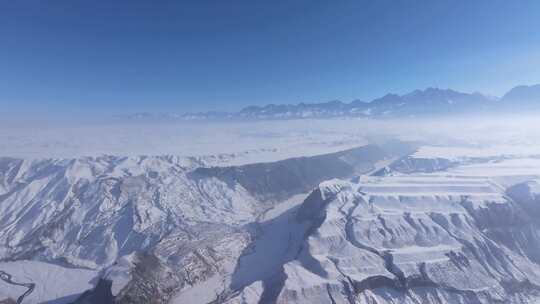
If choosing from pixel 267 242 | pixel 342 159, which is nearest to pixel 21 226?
pixel 267 242

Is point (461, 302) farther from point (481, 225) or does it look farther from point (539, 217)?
point (539, 217)

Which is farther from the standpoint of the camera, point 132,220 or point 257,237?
point 132,220

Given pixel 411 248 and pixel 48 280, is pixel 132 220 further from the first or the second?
pixel 411 248

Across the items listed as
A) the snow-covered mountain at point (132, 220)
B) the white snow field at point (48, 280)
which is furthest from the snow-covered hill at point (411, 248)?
the white snow field at point (48, 280)

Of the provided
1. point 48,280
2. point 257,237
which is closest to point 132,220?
point 48,280

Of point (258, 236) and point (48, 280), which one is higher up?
point (258, 236)

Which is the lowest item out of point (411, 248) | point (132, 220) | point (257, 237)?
point (257, 237)

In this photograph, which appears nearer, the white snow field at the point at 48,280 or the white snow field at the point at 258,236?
the white snow field at the point at 258,236

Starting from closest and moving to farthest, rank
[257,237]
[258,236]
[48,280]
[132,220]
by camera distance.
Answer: [48,280] < [257,237] < [258,236] < [132,220]

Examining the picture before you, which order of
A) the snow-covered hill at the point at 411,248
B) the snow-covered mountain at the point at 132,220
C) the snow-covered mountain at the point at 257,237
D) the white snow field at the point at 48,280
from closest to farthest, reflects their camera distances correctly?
the snow-covered hill at the point at 411,248
the snow-covered mountain at the point at 257,237
the snow-covered mountain at the point at 132,220
the white snow field at the point at 48,280

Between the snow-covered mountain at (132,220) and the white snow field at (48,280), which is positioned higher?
the snow-covered mountain at (132,220)

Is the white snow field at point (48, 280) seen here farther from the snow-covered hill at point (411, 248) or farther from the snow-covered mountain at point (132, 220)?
the snow-covered hill at point (411, 248)

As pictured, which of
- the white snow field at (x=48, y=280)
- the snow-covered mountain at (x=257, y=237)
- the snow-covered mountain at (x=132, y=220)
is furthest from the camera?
the white snow field at (x=48, y=280)
